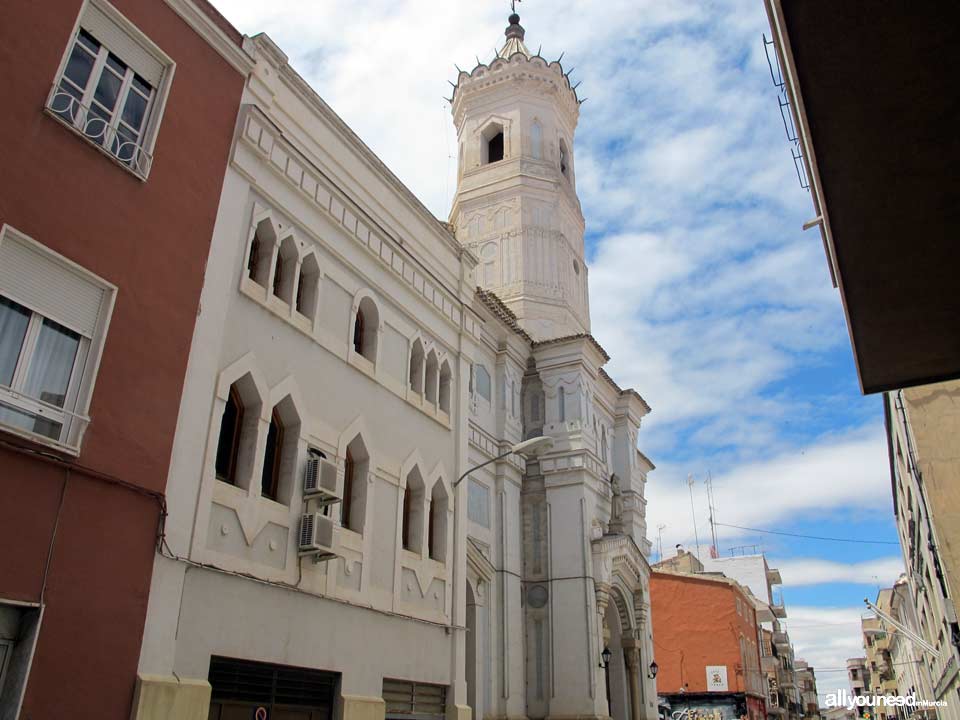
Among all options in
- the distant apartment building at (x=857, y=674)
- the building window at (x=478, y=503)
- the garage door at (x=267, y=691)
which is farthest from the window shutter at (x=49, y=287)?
the distant apartment building at (x=857, y=674)

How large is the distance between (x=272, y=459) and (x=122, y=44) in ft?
16.5

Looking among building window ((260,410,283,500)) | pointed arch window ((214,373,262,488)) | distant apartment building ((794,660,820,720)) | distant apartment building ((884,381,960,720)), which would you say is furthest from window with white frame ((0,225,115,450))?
distant apartment building ((794,660,820,720))

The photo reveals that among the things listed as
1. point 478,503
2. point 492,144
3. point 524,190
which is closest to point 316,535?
point 478,503

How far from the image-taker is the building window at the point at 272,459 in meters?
10.1

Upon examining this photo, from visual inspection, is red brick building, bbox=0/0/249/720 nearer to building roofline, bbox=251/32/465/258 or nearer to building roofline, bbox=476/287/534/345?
building roofline, bbox=251/32/465/258

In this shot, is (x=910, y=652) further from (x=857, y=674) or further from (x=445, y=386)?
(x=857, y=674)

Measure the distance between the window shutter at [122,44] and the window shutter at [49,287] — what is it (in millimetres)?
2562

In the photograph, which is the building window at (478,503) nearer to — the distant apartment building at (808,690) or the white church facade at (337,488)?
the white church facade at (337,488)

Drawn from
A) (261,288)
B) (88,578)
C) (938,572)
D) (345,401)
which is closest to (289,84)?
(261,288)

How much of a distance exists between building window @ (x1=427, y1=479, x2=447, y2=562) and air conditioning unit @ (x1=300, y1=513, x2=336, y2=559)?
139 inches

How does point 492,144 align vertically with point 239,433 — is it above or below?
above

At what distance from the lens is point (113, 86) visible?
27.8 feet

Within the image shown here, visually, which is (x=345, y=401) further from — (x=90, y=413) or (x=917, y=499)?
(x=917, y=499)

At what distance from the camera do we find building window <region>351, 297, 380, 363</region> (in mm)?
12664
